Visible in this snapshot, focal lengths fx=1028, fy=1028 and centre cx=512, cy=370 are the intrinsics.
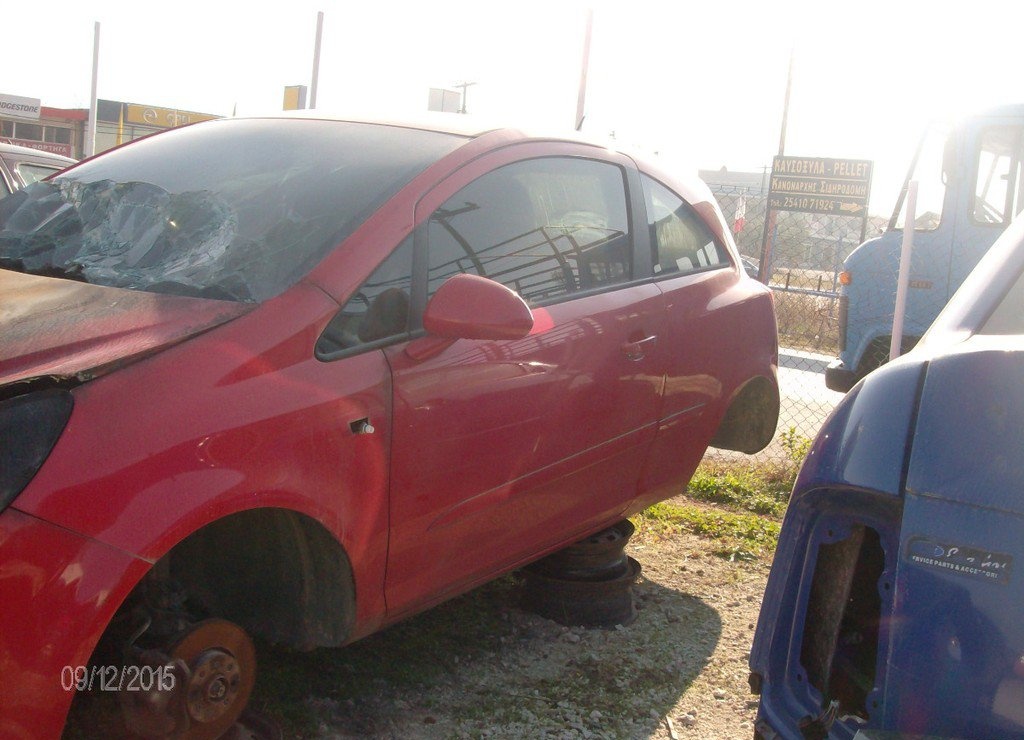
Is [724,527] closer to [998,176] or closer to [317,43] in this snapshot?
[998,176]

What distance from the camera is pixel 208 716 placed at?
2.34 m

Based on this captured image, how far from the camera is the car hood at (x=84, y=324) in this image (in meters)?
2.16

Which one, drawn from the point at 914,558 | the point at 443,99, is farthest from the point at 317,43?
the point at 914,558

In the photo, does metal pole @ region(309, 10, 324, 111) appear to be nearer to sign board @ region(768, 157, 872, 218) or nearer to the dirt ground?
the dirt ground

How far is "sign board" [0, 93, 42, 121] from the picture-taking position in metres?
22.8

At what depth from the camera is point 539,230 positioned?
334 cm

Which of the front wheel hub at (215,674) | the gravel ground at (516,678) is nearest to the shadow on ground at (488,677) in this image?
the gravel ground at (516,678)

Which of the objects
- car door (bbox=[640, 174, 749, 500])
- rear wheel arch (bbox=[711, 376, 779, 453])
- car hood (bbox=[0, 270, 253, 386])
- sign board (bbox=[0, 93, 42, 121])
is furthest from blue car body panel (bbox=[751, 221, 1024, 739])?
sign board (bbox=[0, 93, 42, 121])

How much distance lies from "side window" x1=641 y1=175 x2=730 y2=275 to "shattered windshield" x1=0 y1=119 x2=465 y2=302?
1035 millimetres

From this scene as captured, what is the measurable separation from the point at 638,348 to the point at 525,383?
625 millimetres

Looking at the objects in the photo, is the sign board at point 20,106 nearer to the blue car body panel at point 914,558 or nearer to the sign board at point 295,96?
the sign board at point 295,96

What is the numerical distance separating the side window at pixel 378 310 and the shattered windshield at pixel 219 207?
0.15 meters

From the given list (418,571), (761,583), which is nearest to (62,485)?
(418,571)

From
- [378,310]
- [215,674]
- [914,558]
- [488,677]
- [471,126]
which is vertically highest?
[471,126]
